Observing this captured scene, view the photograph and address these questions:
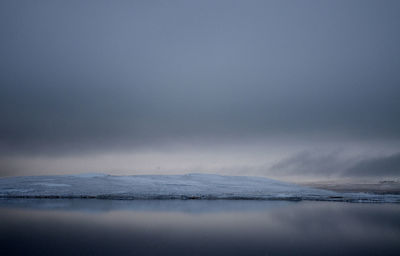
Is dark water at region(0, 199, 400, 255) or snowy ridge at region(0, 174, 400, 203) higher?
snowy ridge at region(0, 174, 400, 203)

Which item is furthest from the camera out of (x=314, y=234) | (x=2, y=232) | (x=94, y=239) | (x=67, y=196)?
(x=67, y=196)

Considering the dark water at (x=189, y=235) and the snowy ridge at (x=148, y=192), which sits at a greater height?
the snowy ridge at (x=148, y=192)

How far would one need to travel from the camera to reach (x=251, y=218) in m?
10.8

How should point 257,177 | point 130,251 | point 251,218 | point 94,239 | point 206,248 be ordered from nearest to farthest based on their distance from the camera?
point 130,251 → point 206,248 → point 94,239 → point 251,218 → point 257,177

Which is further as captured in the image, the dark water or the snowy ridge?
the snowy ridge

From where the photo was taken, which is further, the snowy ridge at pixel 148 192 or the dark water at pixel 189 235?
the snowy ridge at pixel 148 192

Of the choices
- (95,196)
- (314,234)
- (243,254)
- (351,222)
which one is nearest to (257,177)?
(95,196)

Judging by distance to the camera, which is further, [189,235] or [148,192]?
[148,192]

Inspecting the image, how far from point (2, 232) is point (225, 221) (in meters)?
6.72

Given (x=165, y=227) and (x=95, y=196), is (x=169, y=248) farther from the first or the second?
(x=95, y=196)

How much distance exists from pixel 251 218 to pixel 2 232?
807cm

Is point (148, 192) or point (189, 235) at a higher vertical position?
point (148, 192)

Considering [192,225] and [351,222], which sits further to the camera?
[351,222]

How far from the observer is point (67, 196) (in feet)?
63.8
